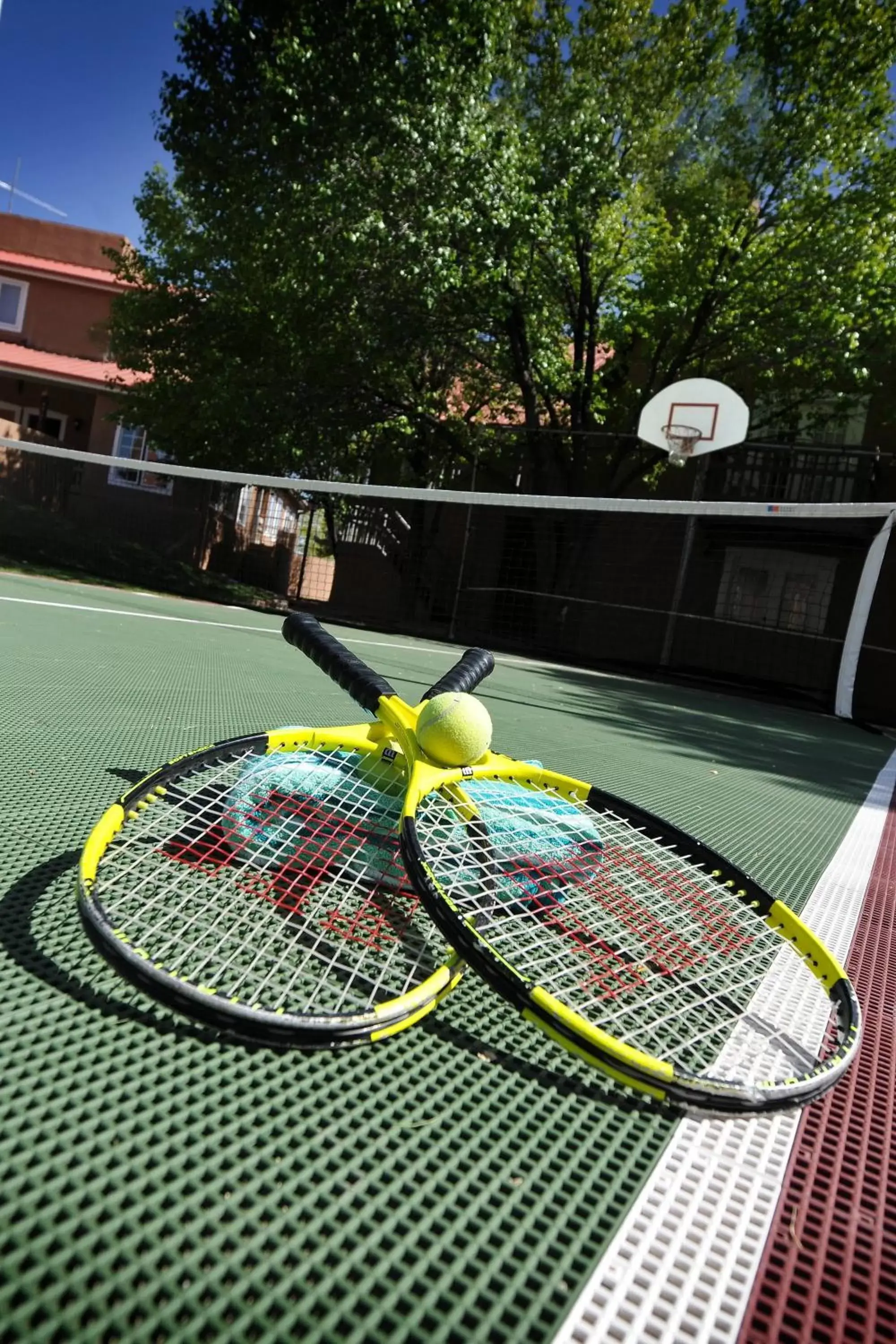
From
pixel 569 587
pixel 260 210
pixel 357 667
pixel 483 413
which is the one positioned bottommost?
pixel 357 667

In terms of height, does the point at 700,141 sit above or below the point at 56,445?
above

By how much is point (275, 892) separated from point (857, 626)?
7952mm

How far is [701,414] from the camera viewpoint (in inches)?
508

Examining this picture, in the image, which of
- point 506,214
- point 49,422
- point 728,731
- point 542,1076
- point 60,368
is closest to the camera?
point 542,1076

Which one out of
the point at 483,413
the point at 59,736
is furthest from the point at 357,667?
the point at 483,413

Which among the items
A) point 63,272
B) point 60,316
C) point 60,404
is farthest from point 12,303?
point 60,404

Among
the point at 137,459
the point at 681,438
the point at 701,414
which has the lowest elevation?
the point at 137,459

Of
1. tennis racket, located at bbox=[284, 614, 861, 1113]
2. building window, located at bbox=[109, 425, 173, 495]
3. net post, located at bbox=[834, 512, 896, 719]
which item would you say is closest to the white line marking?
net post, located at bbox=[834, 512, 896, 719]

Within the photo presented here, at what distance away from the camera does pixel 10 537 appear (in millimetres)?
14383

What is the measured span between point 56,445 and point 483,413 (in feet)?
34.6

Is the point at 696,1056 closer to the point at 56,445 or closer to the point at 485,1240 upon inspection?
the point at 485,1240

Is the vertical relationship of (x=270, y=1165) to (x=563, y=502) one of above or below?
below

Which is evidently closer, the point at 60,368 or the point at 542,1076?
the point at 542,1076

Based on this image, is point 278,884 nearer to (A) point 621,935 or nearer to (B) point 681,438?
(A) point 621,935
